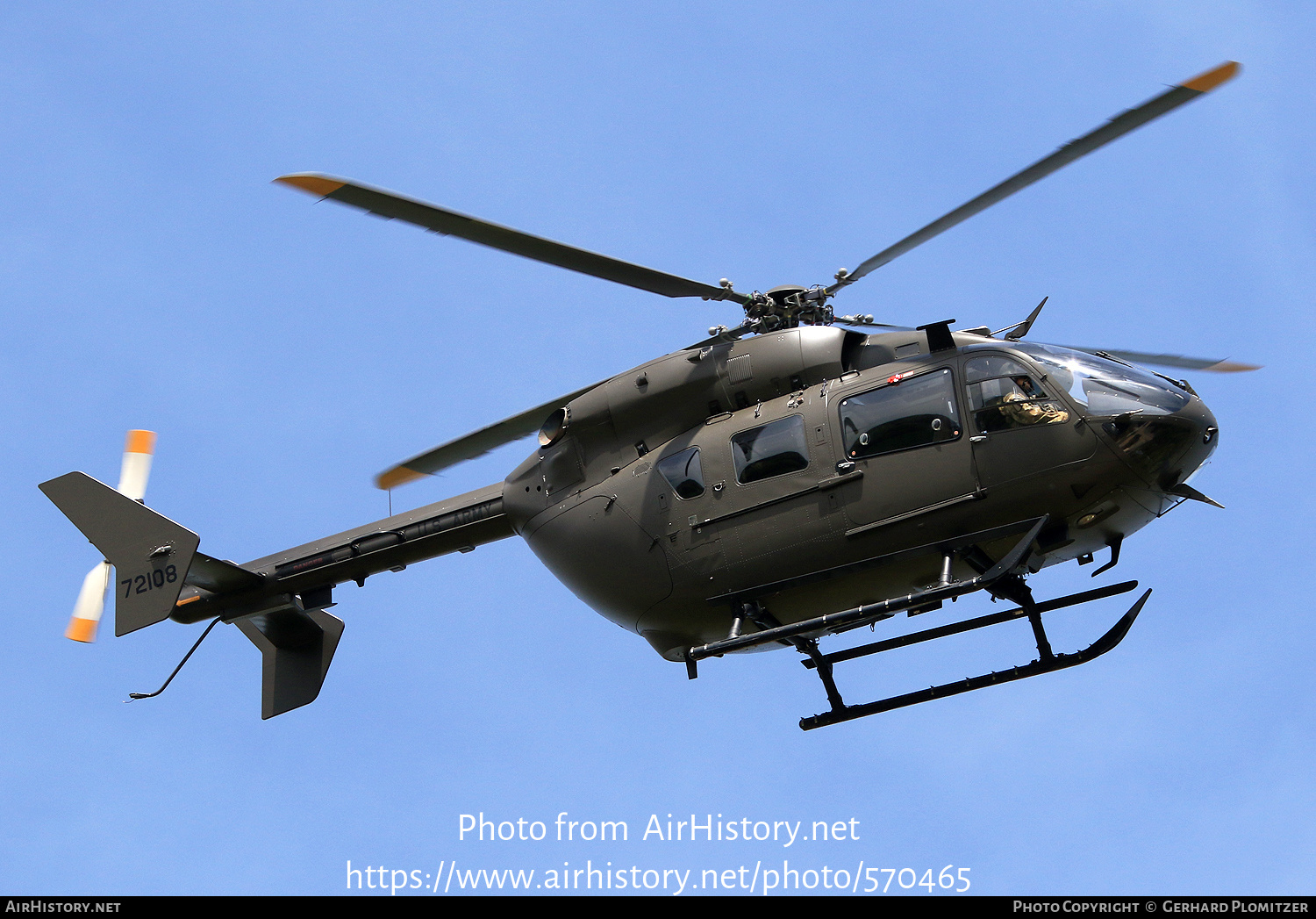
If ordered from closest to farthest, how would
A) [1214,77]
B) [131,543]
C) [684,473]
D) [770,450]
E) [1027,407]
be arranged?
[1214,77] < [1027,407] < [770,450] < [684,473] < [131,543]

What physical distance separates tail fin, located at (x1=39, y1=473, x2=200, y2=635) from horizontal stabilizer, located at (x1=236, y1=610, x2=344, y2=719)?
1727 mm

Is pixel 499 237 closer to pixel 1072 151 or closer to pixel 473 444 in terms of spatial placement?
pixel 473 444

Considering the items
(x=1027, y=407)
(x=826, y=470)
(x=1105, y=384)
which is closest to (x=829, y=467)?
(x=826, y=470)

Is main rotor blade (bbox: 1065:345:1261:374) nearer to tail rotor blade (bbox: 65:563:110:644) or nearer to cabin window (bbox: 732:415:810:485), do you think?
cabin window (bbox: 732:415:810:485)

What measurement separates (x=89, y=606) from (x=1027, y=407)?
471 inches

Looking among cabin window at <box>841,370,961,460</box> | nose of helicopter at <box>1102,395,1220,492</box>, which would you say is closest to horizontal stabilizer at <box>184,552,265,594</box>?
cabin window at <box>841,370,961,460</box>

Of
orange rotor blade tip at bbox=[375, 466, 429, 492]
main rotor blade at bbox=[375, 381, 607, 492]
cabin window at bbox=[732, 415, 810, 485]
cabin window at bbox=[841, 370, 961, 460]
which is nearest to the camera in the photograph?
cabin window at bbox=[841, 370, 961, 460]

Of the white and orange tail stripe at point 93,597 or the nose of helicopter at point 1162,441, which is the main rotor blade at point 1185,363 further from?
the white and orange tail stripe at point 93,597

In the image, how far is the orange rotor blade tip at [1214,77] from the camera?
36.8 ft

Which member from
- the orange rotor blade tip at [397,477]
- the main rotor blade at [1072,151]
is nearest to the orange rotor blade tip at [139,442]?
the orange rotor blade tip at [397,477]

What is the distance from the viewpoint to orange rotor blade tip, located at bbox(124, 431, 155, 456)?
1845cm

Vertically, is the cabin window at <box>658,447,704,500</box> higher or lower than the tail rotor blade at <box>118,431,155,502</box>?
lower

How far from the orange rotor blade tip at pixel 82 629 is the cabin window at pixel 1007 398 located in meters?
11.5

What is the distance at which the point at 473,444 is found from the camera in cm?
1659
